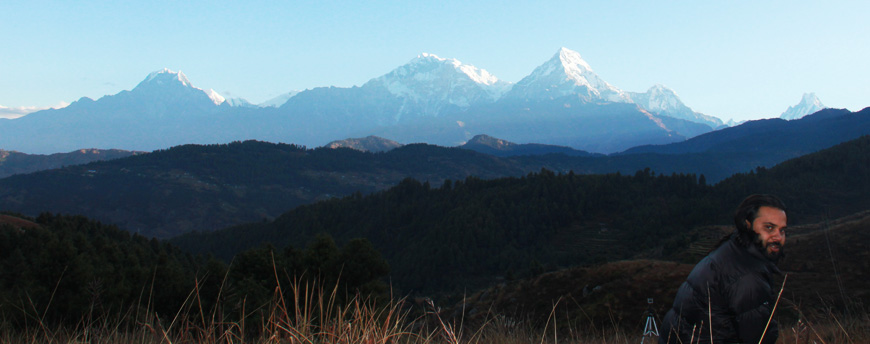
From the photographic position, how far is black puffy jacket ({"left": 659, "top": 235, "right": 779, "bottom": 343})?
4.21m

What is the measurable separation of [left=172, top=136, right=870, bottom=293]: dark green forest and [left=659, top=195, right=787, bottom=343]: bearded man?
330 ft

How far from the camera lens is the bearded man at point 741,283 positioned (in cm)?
421

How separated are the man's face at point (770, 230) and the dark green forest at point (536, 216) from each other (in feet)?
331

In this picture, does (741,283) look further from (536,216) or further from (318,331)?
(536,216)

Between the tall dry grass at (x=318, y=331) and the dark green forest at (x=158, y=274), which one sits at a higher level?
the tall dry grass at (x=318, y=331)

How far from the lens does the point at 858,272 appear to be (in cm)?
3894

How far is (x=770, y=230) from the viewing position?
4.29 m

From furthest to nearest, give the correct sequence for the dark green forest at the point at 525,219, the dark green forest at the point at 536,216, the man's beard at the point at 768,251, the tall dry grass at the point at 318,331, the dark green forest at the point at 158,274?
1. the dark green forest at the point at 536,216
2. the dark green forest at the point at 525,219
3. the dark green forest at the point at 158,274
4. the tall dry grass at the point at 318,331
5. the man's beard at the point at 768,251

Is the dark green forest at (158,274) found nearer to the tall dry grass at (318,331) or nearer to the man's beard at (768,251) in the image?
the tall dry grass at (318,331)

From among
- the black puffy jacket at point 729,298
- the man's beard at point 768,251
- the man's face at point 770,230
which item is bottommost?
the black puffy jacket at point 729,298

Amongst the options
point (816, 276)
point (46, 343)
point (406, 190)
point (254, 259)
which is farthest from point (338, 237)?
point (46, 343)

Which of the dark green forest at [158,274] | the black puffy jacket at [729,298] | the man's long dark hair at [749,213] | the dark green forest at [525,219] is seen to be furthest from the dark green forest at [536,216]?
the man's long dark hair at [749,213]

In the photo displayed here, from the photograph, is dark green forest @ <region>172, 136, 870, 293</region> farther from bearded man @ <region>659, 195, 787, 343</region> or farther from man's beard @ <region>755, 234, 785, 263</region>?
man's beard @ <region>755, 234, 785, 263</region>

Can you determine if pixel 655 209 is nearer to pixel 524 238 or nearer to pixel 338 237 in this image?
pixel 524 238
